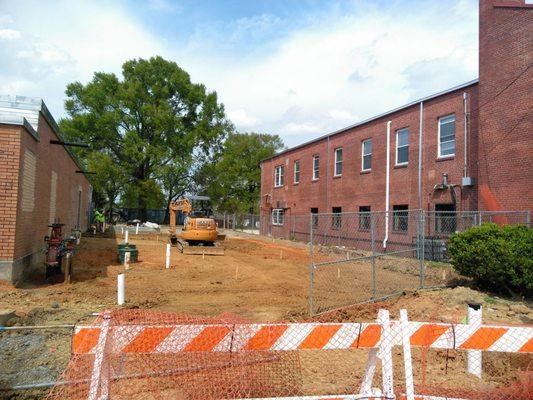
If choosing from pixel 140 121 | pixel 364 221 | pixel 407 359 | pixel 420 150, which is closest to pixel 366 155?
pixel 364 221

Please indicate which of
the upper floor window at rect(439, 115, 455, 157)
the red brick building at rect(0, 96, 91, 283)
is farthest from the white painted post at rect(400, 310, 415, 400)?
the upper floor window at rect(439, 115, 455, 157)

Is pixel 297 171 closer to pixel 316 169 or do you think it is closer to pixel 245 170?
pixel 316 169

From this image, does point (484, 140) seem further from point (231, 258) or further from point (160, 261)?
point (160, 261)

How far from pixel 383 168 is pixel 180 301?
49.7ft

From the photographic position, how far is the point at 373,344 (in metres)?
3.95

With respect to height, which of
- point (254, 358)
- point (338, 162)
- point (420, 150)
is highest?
point (338, 162)

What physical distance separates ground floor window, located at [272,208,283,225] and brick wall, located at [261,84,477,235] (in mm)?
1421

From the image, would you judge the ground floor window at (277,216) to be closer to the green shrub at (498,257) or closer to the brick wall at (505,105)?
the brick wall at (505,105)

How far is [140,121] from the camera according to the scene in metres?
51.9

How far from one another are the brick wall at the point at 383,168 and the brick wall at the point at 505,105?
983 mm

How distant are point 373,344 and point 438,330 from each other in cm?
63

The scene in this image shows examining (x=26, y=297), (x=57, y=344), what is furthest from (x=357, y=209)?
(x=57, y=344)

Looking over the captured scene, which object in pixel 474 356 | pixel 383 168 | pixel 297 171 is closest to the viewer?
pixel 474 356

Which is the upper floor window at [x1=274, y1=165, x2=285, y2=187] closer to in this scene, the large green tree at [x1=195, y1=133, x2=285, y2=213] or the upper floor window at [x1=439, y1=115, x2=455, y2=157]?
the upper floor window at [x1=439, y1=115, x2=455, y2=157]
